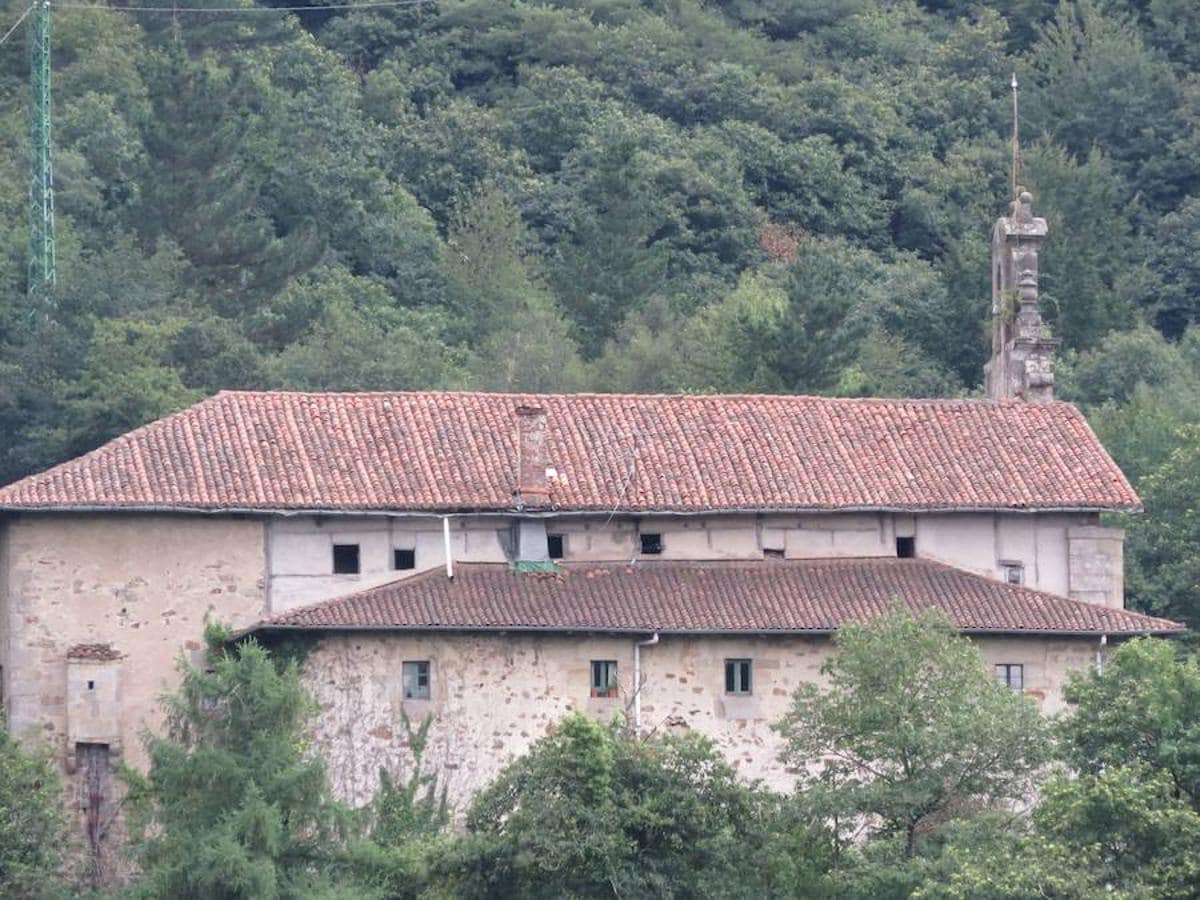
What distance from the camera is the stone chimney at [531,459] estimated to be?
51312 mm

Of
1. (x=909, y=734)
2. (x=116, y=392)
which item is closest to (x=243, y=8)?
(x=116, y=392)

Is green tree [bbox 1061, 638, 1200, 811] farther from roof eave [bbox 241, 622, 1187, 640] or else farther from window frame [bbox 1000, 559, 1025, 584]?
window frame [bbox 1000, 559, 1025, 584]

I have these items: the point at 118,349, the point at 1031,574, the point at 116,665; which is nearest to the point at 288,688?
the point at 116,665

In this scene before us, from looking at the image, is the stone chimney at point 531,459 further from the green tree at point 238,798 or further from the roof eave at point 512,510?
the green tree at point 238,798

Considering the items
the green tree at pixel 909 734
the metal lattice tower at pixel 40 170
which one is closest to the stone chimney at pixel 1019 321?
the green tree at pixel 909 734

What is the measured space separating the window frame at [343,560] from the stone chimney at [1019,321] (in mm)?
12780

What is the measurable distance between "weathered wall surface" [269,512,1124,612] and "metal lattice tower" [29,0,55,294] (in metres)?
27.5

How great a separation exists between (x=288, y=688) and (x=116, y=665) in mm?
5121

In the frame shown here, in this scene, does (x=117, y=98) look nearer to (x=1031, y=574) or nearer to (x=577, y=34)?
(x=577, y=34)

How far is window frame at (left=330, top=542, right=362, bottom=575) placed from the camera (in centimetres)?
5125

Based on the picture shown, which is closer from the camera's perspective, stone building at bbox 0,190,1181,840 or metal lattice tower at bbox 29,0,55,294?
stone building at bbox 0,190,1181,840

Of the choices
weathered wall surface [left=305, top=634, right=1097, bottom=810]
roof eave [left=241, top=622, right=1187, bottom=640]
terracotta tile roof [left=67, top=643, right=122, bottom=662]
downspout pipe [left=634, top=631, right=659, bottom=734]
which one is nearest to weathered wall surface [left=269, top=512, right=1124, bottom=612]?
roof eave [left=241, top=622, right=1187, bottom=640]

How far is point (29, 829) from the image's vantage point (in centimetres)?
4744

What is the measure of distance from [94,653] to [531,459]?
291 inches
